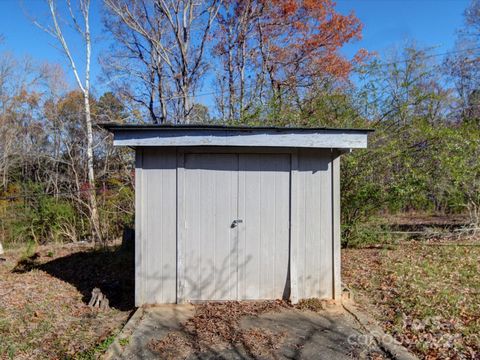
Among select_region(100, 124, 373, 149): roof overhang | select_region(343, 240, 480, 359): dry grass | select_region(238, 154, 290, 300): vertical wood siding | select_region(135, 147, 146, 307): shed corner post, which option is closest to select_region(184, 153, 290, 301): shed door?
select_region(238, 154, 290, 300): vertical wood siding

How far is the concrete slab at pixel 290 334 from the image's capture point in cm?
314

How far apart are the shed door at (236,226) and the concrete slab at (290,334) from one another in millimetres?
414

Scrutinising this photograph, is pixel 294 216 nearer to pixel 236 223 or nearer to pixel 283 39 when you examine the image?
pixel 236 223

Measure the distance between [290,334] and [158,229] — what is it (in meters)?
1.89

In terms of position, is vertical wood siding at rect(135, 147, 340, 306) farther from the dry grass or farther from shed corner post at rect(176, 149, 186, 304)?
the dry grass

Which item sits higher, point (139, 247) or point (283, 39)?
point (283, 39)

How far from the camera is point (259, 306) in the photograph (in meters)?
4.27

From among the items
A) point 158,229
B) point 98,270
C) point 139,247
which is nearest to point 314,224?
point 158,229

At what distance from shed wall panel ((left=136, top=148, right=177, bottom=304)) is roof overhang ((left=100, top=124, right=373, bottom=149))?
0.28 meters

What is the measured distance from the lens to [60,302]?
187 inches

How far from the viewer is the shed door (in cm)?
437

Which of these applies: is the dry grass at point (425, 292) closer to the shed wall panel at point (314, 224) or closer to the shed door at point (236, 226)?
the shed wall panel at point (314, 224)

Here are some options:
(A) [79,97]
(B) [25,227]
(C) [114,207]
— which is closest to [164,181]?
(C) [114,207]

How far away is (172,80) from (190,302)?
34.7ft
